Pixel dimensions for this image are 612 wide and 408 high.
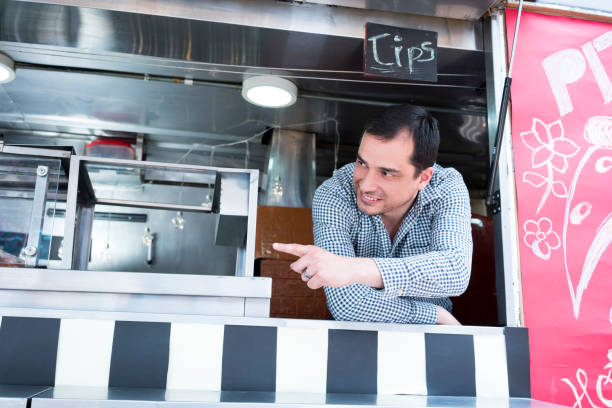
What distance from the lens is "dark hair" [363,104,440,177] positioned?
58.4 inches

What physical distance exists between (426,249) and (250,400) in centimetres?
77

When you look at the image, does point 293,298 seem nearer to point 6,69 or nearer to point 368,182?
point 368,182

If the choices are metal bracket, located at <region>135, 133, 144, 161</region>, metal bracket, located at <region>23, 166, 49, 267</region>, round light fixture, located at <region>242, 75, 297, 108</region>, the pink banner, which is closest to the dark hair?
the pink banner

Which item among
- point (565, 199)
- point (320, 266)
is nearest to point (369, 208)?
point (320, 266)

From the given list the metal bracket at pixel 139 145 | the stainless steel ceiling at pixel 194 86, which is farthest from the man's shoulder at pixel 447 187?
the metal bracket at pixel 139 145

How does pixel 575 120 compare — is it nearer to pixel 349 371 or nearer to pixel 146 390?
pixel 349 371

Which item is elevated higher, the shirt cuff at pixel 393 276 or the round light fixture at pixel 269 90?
the round light fixture at pixel 269 90

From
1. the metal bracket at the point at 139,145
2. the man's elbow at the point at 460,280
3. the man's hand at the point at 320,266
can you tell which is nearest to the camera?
the man's hand at the point at 320,266

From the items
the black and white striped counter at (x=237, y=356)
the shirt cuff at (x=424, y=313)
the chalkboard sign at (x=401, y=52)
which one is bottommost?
the black and white striped counter at (x=237, y=356)

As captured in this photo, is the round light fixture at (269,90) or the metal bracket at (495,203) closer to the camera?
the metal bracket at (495,203)

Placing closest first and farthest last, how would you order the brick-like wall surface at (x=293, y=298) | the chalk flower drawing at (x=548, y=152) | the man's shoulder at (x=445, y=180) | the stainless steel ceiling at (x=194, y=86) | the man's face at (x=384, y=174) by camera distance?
the man's face at (x=384, y=174) → the man's shoulder at (x=445, y=180) → the chalk flower drawing at (x=548, y=152) → the stainless steel ceiling at (x=194, y=86) → the brick-like wall surface at (x=293, y=298)

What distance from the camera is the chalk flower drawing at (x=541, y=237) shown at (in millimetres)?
1694

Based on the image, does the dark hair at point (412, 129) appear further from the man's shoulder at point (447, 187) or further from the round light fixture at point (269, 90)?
the round light fixture at point (269, 90)

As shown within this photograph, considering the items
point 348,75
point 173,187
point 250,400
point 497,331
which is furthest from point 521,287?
point 173,187
